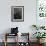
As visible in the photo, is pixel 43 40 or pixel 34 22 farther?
pixel 34 22

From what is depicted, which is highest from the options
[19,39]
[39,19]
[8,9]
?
[8,9]

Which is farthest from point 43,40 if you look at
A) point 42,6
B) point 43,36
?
point 42,6

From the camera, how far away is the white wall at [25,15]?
21.3 feet

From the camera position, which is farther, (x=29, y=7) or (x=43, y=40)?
(x=29, y=7)

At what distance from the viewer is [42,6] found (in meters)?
6.54

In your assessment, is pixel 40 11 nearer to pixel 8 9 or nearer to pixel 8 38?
pixel 8 9

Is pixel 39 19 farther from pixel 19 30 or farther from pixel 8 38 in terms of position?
pixel 8 38

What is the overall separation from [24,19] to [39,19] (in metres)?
0.66

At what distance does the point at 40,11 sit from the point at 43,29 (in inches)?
31.9

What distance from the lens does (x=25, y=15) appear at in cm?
654

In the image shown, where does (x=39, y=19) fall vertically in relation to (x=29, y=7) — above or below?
below

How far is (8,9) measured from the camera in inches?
256

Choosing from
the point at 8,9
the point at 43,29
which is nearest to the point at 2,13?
the point at 8,9

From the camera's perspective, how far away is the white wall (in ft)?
21.3
